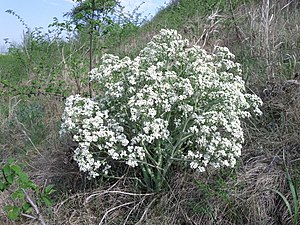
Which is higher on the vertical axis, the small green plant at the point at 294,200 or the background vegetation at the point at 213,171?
the background vegetation at the point at 213,171

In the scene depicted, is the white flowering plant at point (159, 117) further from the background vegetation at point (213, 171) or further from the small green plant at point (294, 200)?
the small green plant at point (294, 200)

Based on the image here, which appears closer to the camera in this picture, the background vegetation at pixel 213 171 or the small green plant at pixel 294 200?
the small green plant at pixel 294 200

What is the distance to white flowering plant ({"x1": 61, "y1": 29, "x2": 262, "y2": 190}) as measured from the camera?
226cm

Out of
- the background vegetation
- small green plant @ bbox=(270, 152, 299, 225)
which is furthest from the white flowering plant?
small green plant @ bbox=(270, 152, 299, 225)

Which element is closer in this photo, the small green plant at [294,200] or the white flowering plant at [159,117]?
the small green plant at [294,200]

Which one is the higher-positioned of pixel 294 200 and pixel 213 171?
pixel 213 171

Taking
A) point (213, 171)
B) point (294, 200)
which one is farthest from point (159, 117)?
point (294, 200)

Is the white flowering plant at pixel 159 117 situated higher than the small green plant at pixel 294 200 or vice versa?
the white flowering plant at pixel 159 117

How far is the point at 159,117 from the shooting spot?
7.94ft

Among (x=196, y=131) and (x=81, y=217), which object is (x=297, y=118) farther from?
(x=81, y=217)

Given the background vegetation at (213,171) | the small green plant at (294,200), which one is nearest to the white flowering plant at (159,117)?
the background vegetation at (213,171)

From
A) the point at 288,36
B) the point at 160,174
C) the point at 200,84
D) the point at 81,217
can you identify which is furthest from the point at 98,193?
the point at 288,36

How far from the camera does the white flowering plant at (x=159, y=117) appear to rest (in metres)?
2.26

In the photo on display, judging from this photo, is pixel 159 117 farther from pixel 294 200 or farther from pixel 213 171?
pixel 294 200
